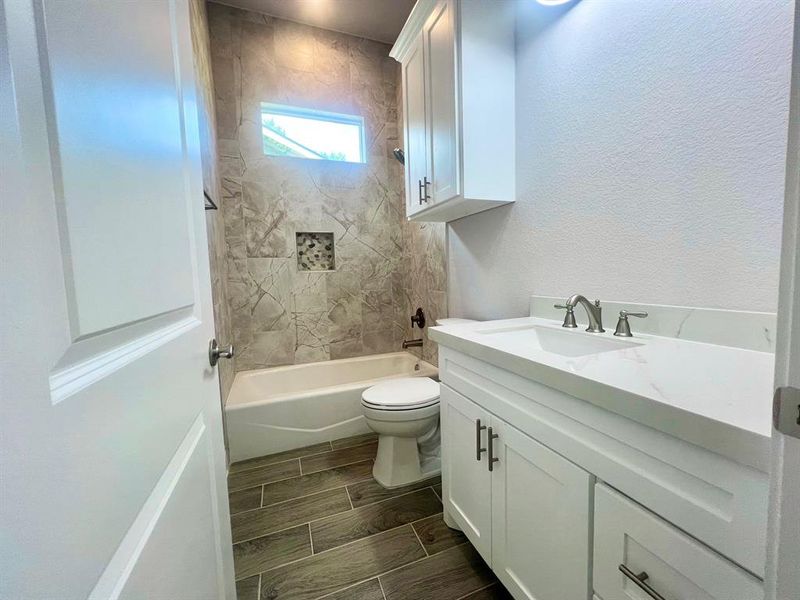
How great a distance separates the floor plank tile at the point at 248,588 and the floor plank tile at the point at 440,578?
45cm

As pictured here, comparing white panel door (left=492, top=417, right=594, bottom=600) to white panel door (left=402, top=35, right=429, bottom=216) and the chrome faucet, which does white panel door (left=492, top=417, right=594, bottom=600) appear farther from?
white panel door (left=402, top=35, right=429, bottom=216)

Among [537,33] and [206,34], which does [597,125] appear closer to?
[537,33]

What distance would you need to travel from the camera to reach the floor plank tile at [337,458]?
1903mm

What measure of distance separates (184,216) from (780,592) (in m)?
1.03

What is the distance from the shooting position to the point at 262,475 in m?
1.84

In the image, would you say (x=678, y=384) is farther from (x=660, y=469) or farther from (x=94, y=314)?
(x=94, y=314)

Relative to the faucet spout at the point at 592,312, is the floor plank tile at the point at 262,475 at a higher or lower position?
lower

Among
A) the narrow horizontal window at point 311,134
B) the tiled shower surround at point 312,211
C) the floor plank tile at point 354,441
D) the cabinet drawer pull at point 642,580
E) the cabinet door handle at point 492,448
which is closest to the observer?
the cabinet drawer pull at point 642,580

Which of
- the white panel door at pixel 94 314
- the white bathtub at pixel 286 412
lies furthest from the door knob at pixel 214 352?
the white bathtub at pixel 286 412

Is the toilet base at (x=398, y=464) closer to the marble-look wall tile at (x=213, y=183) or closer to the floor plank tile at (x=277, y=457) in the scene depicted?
the floor plank tile at (x=277, y=457)

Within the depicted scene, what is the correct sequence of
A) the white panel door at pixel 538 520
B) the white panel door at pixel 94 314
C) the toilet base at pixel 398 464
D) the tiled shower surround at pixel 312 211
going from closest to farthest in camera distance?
the white panel door at pixel 94 314 → the white panel door at pixel 538 520 → the toilet base at pixel 398 464 → the tiled shower surround at pixel 312 211

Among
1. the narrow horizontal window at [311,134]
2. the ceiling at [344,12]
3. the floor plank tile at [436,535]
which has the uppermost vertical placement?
the ceiling at [344,12]

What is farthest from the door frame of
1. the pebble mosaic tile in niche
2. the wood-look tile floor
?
the pebble mosaic tile in niche

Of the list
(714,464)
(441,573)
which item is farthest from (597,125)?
(441,573)
